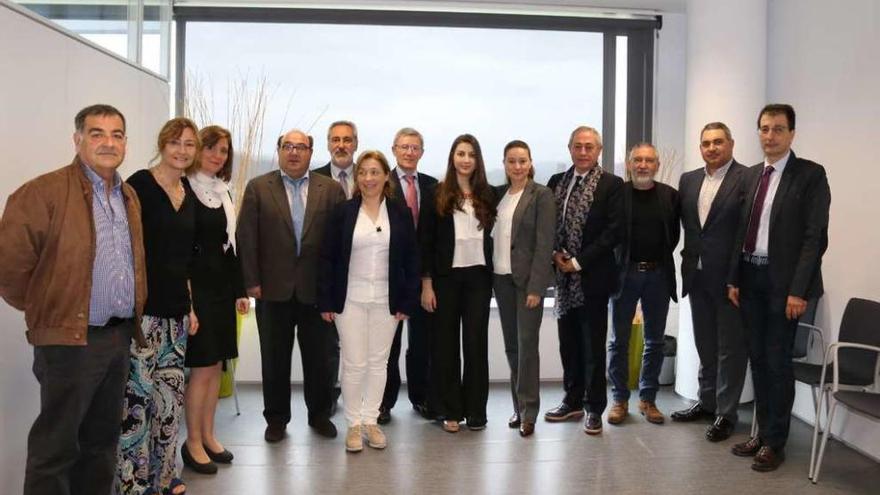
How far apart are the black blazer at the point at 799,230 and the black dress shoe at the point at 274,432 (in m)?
2.81

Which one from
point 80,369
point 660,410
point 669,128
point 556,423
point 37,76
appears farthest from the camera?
point 669,128

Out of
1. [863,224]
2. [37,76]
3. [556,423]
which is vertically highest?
[37,76]

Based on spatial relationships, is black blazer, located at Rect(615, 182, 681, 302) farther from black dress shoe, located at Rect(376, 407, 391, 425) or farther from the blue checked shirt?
the blue checked shirt

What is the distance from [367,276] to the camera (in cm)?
389

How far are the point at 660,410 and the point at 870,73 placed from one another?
2437 mm

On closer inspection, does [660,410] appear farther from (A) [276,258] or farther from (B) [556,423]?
(A) [276,258]

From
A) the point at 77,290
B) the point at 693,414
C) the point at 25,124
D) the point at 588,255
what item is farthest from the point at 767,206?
the point at 25,124

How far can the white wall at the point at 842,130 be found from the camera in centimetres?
412

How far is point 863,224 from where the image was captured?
165 inches

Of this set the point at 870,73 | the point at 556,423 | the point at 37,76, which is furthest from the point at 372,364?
the point at 870,73

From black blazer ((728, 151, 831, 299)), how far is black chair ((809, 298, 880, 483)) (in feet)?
1.15

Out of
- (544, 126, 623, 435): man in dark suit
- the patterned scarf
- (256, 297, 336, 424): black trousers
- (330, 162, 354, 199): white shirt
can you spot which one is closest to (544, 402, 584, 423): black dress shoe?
(544, 126, 623, 435): man in dark suit

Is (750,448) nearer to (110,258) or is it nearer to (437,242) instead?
(437,242)

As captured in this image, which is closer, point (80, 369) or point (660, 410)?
point (80, 369)
